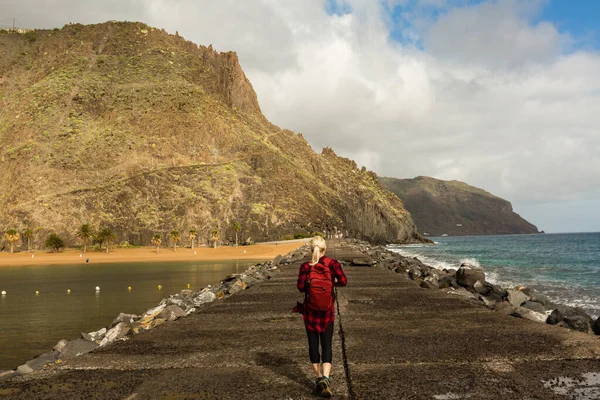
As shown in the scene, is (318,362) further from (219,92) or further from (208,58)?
(208,58)

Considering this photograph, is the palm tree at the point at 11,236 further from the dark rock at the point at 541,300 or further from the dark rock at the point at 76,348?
the dark rock at the point at 541,300

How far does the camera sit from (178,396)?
17.1 ft

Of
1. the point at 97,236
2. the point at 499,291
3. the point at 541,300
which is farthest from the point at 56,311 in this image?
the point at 97,236

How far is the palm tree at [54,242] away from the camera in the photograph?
80938 millimetres

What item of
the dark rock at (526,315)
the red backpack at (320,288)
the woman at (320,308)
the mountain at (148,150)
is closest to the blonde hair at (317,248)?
the woman at (320,308)

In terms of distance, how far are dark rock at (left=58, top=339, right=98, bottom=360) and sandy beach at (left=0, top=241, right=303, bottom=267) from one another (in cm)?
5458

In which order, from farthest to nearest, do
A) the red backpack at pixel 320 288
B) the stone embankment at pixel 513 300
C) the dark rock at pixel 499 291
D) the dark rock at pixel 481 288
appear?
1. the dark rock at pixel 481 288
2. the dark rock at pixel 499 291
3. the stone embankment at pixel 513 300
4. the red backpack at pixel 320 288

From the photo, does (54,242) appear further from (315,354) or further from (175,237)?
(315,354)

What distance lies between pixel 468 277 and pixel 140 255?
63.9 meters

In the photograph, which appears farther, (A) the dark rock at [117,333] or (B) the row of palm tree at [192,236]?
(B) the row of palm tree at [192,236]

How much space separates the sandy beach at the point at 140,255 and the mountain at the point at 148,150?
8.14 metres

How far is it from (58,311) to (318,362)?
15599 millimetres

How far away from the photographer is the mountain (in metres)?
90.5

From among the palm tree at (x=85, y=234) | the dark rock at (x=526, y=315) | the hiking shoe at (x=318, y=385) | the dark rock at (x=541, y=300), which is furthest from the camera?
the palm tree at (x=85, y=234)
